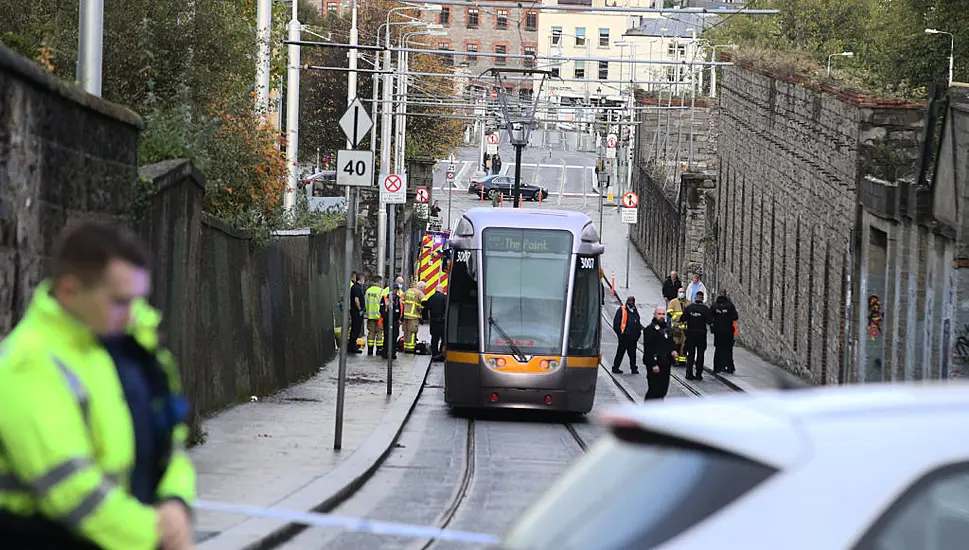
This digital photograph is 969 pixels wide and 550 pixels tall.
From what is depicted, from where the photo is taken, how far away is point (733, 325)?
32562 millimetres

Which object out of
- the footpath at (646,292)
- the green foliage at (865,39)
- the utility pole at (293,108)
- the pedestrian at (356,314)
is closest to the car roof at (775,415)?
the footpath at (646,292)

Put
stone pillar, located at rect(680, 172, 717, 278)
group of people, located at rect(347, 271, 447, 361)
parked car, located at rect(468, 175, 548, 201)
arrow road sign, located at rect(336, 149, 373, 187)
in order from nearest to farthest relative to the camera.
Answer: arrow road sign, located at rect(336, 149, 373, 187) < group of people, located at rect(347, 271, 447, 361) < stone pillar, located at rect(680, 172, 717, 278) < parked car, located at rect(468, 175, 548, 201)

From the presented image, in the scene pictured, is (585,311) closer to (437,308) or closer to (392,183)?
(392,183)

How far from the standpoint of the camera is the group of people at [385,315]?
33531mm

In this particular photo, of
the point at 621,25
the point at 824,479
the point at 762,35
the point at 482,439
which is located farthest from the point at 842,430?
the point at 621,25

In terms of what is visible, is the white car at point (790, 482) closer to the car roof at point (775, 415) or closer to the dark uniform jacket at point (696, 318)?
the car roof at point (775, 415)

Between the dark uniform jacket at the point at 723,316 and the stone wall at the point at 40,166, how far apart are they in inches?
819

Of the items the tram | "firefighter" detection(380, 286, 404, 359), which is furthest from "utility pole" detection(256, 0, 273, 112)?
"firefighter" detection(380, 286, 404, 359)

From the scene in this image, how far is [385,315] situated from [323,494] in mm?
20413

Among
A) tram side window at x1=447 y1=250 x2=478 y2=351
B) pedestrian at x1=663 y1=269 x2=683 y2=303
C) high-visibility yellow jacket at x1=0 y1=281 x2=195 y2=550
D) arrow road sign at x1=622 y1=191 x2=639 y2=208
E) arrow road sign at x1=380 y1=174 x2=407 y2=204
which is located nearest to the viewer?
high-visibility yellow jacket at x1=0 y1=281 x2=195 y2=550

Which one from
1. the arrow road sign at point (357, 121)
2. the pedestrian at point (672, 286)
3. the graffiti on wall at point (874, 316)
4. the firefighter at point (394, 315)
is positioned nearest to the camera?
the arrow road sign at point (357, 121)

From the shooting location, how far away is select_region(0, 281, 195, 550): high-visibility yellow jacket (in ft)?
A: 12.7

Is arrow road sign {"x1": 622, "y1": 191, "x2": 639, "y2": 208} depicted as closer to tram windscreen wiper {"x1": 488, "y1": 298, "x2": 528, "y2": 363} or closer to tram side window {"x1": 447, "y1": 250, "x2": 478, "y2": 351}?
tram side window {"x1": 447, "y1": 250, "x2": 478, "y2": 351}

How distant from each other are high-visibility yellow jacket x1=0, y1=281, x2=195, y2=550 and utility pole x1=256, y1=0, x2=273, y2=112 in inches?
795
